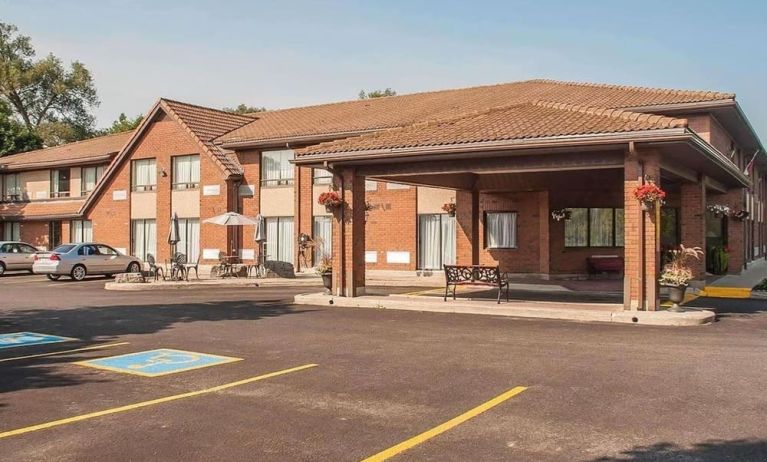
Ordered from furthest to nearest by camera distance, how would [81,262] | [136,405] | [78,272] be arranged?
[81,262] → [78,272] → [136,405]

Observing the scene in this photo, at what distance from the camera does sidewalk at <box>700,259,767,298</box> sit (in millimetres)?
18422

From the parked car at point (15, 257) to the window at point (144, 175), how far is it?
17.6 ft

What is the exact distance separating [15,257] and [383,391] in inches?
1109

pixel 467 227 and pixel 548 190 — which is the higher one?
pixel 548 190

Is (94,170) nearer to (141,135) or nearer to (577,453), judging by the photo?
(141,135)

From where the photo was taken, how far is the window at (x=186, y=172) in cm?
3073

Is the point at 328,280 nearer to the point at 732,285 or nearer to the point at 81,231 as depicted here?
the point at 732,285

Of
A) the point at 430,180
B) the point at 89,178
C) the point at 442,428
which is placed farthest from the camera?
the point at 89,178

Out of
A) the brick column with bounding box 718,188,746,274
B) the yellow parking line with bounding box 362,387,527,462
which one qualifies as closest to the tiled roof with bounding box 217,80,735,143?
the brick column with bounding box 718,188,746,274

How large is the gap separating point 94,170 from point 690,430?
35192mm

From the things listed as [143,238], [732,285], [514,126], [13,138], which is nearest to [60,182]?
[143,238]

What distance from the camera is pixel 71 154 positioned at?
1476 inches

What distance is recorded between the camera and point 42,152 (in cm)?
4106

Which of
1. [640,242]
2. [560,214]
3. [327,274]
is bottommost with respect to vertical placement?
[327,274]
